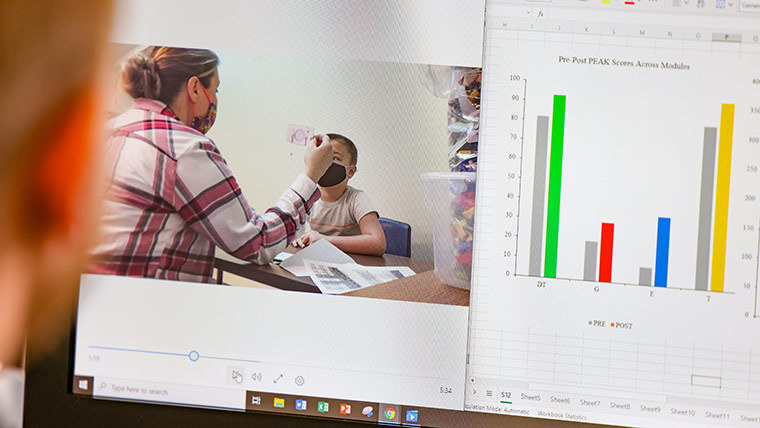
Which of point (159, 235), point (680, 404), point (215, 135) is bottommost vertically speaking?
point (680, 404)

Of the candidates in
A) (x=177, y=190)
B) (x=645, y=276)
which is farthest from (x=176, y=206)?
(x=645, y=276)

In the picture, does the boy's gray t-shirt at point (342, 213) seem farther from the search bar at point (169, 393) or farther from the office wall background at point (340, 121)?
the search bar at point (169, 393)

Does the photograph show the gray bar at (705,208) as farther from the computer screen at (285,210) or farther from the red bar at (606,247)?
the computer screen at (285,210)

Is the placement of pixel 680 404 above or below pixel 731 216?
below

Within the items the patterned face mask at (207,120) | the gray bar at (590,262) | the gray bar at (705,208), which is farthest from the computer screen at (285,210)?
the gray bar at (705,208)

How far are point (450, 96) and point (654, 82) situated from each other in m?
0.20

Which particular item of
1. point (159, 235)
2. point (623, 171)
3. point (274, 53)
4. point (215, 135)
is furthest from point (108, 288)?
point (623, 171)

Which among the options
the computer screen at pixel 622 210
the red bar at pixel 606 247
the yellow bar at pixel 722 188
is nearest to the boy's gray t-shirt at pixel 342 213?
the computer screen at pixel 622 210

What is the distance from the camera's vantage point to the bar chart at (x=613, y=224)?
64cm

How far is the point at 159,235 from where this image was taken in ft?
2.24

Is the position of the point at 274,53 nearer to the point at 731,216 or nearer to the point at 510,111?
the point at 510,111

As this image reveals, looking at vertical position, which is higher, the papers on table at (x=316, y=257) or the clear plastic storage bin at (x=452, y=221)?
the clear plastic storage bin at (x=452, y=221)

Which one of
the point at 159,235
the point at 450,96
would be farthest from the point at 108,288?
the point at 450,96

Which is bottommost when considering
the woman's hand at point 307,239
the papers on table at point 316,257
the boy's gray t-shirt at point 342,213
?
the papers on table at point 316,257
